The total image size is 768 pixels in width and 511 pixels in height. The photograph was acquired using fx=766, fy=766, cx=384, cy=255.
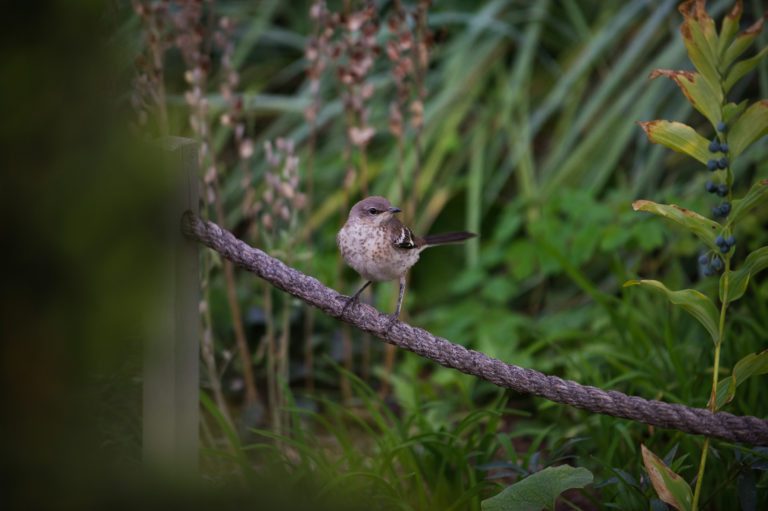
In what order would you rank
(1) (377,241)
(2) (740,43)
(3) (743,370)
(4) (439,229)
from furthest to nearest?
(4) (439,229) < (1) (377,241) < (3) (743,370) < (2) (740,43)

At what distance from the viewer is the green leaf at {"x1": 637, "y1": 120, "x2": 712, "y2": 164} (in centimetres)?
148

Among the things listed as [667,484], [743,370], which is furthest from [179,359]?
[743,370]

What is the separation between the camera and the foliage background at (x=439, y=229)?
59 centimetres

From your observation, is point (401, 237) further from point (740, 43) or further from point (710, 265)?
point (740, 43)

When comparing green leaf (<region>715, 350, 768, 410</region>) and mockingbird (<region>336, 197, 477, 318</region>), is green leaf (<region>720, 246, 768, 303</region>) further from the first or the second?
mockingbird (<region>336, 197, 477, 318</region>)

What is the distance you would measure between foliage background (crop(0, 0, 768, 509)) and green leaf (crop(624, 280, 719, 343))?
1.48 feet

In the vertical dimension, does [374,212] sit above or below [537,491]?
above

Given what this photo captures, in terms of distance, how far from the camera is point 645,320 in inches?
107

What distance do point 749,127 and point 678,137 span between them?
12 cm

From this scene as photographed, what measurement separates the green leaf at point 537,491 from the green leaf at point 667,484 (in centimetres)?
12

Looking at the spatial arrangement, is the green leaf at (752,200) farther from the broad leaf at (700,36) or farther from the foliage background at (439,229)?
the foliage background at (439,229)

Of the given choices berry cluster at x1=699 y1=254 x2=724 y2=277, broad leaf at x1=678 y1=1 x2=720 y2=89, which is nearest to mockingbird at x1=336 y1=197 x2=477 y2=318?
berry cluster at x1=699 y1=254 x2=724 y2=277

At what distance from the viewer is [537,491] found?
155 cm

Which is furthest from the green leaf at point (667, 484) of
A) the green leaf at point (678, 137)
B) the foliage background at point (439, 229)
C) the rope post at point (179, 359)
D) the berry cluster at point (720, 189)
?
the rope post at point (179, 359)
